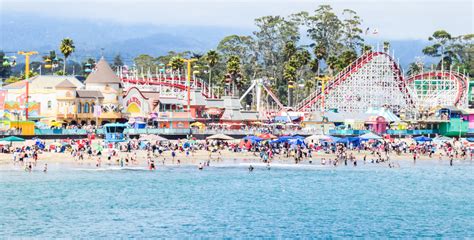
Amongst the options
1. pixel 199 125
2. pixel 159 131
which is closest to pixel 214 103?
pixel 199 125

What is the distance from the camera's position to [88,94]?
288 ft

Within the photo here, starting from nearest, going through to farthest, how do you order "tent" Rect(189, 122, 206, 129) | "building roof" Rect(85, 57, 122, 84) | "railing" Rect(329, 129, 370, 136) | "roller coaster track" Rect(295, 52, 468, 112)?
"tent" Rect(189, 122, 206, 129), "railing" Rect(329, 129, 370, 136), "building roof" Rect(85, 57, 122, 84), "roller coaster track" Rect(295, 52, 468, 112)

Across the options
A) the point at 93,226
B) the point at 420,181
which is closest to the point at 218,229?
the point at 93,226

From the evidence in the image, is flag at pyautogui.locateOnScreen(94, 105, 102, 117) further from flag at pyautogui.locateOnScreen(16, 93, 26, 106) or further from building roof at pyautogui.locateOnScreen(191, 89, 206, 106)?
building roof at pyautogui.locateOnScreen(191, 89, 206, 106)

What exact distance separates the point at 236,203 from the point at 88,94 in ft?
140

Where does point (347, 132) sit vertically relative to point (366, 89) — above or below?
below

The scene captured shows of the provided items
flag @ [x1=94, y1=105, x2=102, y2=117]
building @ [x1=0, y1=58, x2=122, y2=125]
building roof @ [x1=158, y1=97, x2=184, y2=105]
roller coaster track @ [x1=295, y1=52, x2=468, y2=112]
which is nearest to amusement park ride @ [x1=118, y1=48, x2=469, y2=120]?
roller coaster track @ [x1=295, y1=52, x2=468, y2=112]

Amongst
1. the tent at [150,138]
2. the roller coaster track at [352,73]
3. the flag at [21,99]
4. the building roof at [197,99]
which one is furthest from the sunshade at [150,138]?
the roller coaster track at [352,73]

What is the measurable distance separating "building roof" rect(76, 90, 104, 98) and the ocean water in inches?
1039

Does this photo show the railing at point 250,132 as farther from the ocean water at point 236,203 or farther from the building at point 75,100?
the ocean water at point 236,203

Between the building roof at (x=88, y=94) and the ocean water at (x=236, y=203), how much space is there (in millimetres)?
26387

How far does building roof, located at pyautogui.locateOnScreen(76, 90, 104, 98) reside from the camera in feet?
288

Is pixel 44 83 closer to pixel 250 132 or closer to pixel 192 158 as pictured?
pixel 250 132

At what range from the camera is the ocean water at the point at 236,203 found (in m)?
39.9
